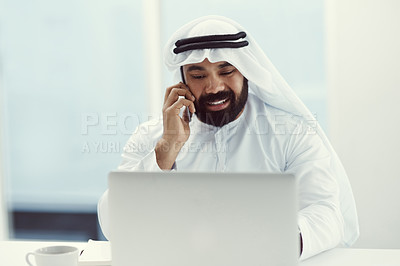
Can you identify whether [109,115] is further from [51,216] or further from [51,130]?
[51,216]

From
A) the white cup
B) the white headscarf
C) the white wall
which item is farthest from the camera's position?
the white wall

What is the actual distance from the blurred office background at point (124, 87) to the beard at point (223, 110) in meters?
0.93

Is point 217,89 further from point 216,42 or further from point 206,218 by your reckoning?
point 206,218

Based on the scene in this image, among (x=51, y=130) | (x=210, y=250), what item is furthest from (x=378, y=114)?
(x=51, y=130)

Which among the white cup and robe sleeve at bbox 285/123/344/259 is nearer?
the white cup

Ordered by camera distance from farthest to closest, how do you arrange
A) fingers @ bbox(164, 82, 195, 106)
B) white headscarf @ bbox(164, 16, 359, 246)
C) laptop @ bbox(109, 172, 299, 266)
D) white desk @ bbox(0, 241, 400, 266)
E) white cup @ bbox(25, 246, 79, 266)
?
fingers @ bbox(164, 82, 195, 106) → white headscarf @ bbox(164, 16, 359, 246) → white desk @ bbox(0, 241, 400, 266) → white cup @ bbox(25, 246, 79, 266) → laptop @ bbox(109, 172, 299, 266)

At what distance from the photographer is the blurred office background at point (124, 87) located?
2990 millimetres

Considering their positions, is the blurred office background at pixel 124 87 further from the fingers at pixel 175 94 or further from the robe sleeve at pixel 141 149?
the fingers at pixel 175 94

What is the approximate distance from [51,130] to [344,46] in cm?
221

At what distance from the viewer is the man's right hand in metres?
2.19

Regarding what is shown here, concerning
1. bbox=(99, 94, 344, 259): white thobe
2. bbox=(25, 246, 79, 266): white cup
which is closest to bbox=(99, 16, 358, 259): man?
bbox=(99, 94, 344, 259): white thobe

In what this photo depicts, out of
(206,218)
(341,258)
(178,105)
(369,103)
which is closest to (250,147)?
(178,105)

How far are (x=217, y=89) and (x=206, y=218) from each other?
1191 millimetres

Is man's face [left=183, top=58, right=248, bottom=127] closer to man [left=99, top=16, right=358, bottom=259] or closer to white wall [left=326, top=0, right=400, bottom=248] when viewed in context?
man [left=99, top=16, right=358, bottom=259]
